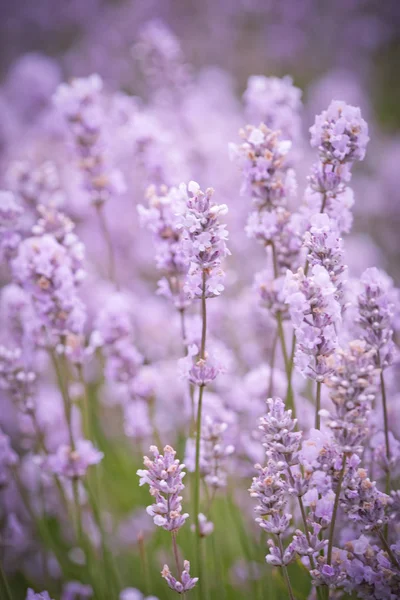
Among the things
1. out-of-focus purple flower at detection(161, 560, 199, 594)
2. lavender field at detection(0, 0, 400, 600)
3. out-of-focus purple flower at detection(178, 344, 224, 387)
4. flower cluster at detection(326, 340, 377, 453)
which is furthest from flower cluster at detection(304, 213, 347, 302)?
out-of-focus purple flower at detection(161, 560, 199, 594)

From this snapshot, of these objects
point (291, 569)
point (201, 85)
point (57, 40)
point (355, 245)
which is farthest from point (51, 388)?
point (57, 40)

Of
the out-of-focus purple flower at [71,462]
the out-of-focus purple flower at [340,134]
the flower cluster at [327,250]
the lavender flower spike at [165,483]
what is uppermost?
the out-of-focus purple flower at [340,134]

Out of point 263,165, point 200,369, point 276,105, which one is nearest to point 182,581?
point 200,369

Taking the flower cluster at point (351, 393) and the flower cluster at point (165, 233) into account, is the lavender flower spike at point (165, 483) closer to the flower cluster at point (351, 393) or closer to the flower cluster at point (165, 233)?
the flower cluster at point (351, 393)

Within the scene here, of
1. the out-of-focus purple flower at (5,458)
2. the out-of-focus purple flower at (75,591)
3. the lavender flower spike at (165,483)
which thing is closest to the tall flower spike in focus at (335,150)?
the lavender flower spike at (165,483)

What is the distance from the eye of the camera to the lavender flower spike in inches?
30.9

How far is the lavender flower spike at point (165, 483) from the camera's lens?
78 cm

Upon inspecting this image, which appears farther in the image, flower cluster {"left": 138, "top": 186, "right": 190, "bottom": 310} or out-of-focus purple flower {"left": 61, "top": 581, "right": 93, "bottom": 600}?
out-of-focus purple flower {"left": 61, "top": 581, "right": 93, "bottom": 600}

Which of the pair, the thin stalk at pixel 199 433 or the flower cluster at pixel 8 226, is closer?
the thin stalk at pixel 199 433

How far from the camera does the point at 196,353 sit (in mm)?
929

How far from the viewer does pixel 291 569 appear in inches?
50.9

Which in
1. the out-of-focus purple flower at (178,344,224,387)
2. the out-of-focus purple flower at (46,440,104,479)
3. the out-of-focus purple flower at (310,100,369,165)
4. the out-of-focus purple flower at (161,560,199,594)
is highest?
the out-of-focus purple flower at (310,100,369,165)

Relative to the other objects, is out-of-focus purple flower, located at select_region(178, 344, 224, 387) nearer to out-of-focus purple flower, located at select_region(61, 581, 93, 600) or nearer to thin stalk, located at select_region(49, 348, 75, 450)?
thin stalk, located at select_region(49, 348, 75, 450)

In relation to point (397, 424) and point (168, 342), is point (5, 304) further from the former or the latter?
point (397, 424)
